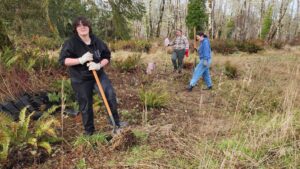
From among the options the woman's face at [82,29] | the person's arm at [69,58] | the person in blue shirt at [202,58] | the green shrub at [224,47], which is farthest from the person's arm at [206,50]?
the green shrub at [224,47]

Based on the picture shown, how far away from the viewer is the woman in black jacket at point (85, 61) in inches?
170

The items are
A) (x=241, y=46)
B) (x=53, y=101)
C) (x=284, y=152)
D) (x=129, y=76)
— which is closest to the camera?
(x=284, y=152)

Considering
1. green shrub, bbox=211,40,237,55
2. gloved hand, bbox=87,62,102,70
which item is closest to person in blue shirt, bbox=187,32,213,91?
gloved hand, bbox=87,62,102,70

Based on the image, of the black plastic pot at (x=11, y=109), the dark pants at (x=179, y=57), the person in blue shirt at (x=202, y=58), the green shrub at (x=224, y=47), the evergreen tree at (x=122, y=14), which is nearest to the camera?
the black plastic pot at (x=11, y=109)

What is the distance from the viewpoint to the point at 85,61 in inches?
166

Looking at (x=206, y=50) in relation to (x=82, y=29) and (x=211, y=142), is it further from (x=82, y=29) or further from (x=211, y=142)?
(x=82, y=29)

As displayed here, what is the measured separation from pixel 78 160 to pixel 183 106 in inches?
128

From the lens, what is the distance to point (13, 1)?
7688mm

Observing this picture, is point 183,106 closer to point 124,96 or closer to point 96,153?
point 124,96

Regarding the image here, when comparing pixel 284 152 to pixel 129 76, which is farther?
pixel 129 76

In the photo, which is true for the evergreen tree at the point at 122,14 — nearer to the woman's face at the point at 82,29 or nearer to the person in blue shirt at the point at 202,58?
the person in blue shirt at the point at 202,58

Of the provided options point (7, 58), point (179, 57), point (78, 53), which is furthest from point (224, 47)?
point (78, 53)

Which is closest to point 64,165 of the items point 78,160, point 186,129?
point 78,160

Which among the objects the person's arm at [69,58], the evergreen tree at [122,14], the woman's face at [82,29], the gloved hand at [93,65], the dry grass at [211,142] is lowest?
the dry grass at [211,142]
